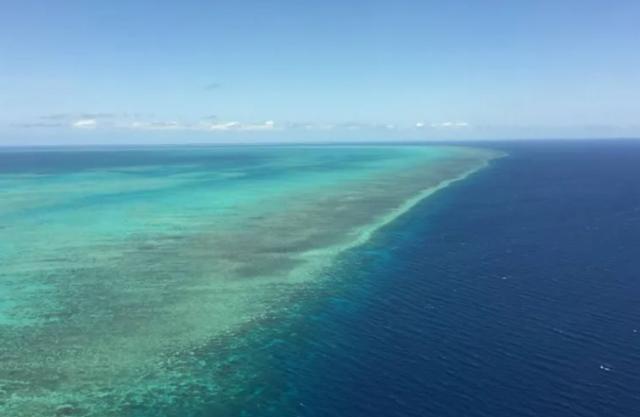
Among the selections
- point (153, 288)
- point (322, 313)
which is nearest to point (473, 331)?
point (322, 313)

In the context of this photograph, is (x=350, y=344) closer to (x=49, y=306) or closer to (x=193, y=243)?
(x=49, y=306)

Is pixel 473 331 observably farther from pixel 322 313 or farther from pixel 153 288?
pixel 153 288

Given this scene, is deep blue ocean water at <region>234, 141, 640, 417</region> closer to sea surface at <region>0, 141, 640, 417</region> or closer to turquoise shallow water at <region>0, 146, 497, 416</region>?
sea surface at <region>0, 141, 640, 417</region>

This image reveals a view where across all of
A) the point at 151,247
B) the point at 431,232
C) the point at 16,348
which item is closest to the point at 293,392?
the point at 16,348

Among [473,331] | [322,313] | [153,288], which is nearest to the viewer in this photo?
[473,331]

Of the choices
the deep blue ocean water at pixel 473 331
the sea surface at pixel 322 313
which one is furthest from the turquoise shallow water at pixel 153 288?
the deep blue ocean water at pixel 473 331

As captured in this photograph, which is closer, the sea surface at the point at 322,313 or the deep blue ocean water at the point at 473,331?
the deep blue ocean water at the point at 473,331

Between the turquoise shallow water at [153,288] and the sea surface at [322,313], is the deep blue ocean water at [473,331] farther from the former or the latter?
the turquoise shallow water at [153,288]
